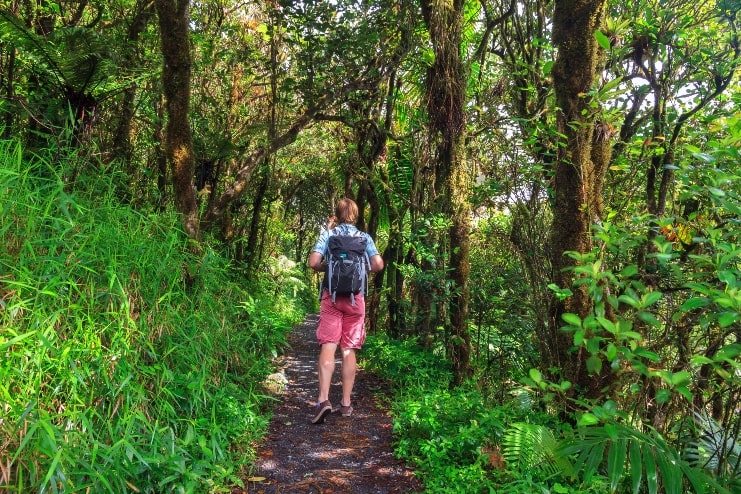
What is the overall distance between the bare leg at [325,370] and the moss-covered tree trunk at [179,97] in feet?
6.02

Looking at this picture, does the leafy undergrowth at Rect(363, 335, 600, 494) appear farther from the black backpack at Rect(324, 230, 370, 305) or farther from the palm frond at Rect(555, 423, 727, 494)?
the black backpack at Rect(324, 230, 370, 305)

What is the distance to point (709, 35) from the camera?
4.02 meters

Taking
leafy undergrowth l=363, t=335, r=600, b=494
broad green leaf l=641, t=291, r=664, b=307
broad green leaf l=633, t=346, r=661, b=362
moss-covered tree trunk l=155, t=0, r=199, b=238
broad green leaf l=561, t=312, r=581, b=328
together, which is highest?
moss-covered tree trunk l=155, t=0, r=199, b=238

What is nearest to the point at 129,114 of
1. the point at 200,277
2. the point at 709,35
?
the point at 200,277

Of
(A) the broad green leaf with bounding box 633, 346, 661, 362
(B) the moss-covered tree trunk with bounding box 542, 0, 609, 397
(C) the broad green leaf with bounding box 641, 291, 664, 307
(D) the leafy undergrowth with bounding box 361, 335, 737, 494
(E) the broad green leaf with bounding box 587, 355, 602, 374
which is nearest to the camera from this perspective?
(A) the broad green leaf with bounding box 633, 346, 661, 362

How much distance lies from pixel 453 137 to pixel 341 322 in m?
2.34

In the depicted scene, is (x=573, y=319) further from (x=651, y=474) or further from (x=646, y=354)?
(x=651, y=474)

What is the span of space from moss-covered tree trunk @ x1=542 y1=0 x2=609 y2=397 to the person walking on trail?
1731mm

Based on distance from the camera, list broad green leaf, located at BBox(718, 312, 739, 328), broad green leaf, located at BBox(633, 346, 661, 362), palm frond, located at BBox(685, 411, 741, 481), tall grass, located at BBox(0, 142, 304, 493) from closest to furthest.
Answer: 1. broad green leaf, located at BBox(718, 312, 739, 328)
2. broad green leaf, located at BBox(633, 346, 661, 362)
3. tall grass, located at BBox(0, 142, 304, 493)
4. palm frond, located at BBox(685, 411, 741, 481)

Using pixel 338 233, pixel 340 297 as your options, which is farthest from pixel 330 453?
pixel 338 233

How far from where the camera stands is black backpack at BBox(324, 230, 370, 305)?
4.28m

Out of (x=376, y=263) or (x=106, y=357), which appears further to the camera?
(x=376, y=263)

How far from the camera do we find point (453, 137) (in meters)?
5.15

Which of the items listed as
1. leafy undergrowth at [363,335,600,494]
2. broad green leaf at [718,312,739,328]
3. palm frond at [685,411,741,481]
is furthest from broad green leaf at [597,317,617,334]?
palm frond at [685,411,741,481]
